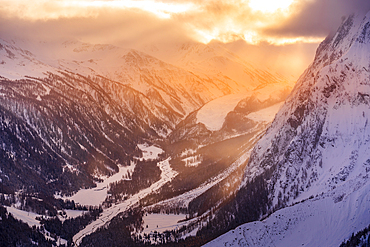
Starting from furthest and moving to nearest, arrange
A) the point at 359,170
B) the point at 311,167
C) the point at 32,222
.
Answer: the point at 32,222 → the point at 311,167 → the point at 359,170

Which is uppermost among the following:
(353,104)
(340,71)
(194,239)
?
(340,71)

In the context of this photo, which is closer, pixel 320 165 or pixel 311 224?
pixel 311 224

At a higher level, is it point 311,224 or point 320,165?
point 320,165

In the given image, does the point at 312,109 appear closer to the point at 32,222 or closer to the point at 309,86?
the point at 309,86

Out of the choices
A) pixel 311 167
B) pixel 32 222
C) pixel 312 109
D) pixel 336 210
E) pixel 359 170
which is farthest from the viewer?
pixel 32 222

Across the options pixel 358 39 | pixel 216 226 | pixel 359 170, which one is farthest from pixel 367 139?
pixel 216 226

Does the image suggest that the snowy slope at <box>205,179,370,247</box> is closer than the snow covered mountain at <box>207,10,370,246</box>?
Yes

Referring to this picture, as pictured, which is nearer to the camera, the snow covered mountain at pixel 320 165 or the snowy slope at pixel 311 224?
the snowy slope at pixel 311 224

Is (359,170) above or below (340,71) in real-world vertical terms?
→ below
